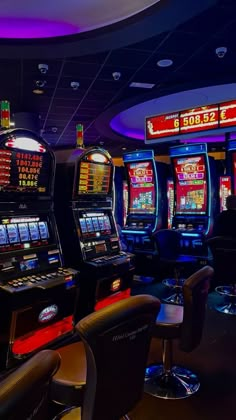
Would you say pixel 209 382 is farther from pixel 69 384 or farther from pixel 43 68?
pixel 43 68

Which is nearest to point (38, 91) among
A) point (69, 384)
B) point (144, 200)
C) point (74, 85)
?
point (74, 85)

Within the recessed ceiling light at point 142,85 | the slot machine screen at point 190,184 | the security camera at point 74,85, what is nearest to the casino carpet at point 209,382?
the slot machine screen at point 190,184

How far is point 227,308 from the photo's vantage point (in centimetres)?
438

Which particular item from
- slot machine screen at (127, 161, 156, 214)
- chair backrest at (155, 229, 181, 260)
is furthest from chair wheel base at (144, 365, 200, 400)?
slot machine screen at (127, 161, 156, 214)

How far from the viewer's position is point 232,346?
3.34m

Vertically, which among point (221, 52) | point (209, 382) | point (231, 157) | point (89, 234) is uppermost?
point (221, 52)

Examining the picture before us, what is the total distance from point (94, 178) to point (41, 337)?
5.21 ft

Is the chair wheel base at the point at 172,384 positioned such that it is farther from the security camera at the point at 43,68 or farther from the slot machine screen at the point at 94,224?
the security camera at the point at 43,68

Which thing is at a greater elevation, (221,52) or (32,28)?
(32,28)

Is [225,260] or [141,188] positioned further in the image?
[141,188]

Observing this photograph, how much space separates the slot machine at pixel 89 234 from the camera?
130 inches

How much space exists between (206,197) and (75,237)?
9.15ft

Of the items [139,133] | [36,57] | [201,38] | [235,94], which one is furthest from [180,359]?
[139,133]

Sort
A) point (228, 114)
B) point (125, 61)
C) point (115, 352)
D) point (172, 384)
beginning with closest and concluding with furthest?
point (115, 352), point (172, 384), point (228, 114), point (125, 61)
